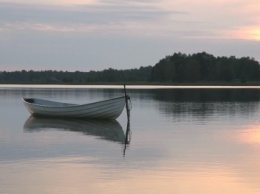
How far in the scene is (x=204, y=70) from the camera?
15462 centimetres

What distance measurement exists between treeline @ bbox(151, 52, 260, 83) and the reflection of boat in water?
11684 centimetres

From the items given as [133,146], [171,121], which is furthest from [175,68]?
[133,146]

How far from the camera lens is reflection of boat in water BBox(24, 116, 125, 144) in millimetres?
23656

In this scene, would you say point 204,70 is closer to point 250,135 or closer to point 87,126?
point 87,126

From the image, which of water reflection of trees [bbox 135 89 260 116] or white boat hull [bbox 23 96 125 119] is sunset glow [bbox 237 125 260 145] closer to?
white boat hull [bbox 23 96 125 119]

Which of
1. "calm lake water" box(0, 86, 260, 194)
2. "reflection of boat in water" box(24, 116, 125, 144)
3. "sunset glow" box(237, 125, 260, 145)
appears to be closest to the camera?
"calm lake water" box(0, 86, 260, 194)

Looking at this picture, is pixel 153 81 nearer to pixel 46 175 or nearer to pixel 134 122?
pixel 134 122

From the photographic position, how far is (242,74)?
496 ft

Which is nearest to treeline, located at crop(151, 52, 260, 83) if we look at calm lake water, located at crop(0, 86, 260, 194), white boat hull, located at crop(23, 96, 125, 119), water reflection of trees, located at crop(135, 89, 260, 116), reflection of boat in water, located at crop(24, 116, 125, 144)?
water reflection of trees, located at crop(135, 89, 260, 116)

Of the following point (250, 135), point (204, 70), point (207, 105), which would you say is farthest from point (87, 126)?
point (204, 70)

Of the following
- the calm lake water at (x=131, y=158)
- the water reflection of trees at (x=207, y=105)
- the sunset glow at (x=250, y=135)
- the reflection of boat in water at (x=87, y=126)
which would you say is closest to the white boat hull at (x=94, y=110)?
the reflection of boat in water at (x=87, y=126)

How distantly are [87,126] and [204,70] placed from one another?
422ft

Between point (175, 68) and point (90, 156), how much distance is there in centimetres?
13692

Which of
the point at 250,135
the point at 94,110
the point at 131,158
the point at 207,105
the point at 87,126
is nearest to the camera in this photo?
the point at 131,158
